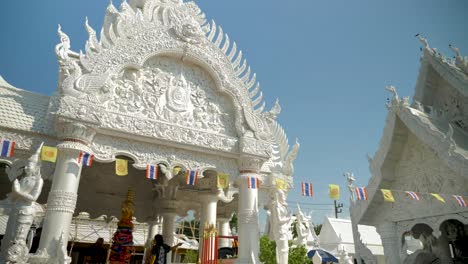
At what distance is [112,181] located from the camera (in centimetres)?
1240

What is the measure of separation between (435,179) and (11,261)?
8.60 metres

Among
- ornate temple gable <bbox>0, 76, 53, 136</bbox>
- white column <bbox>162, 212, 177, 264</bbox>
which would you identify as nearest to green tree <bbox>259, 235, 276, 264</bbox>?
white column <bbox>162, 212, 177, 264</bbox>

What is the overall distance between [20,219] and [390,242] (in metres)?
7.98

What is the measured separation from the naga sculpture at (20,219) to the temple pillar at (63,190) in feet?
1.26

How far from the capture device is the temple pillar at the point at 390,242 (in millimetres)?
8123

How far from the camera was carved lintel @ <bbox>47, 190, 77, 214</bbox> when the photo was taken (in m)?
6.64

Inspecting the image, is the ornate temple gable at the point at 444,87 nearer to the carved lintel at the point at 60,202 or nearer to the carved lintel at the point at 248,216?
the carved lintel at the point at 248,216

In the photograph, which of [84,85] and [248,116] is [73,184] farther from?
[248,116]

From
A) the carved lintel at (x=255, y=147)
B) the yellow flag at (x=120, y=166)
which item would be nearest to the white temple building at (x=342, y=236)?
the carved lintel at (x=255, y=147)

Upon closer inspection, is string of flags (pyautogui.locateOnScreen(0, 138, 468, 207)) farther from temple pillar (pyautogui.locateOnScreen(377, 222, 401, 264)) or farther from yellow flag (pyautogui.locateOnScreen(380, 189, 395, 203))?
temple pillar (pyautogui.locateOnScreen(377, 222, 401, 264))

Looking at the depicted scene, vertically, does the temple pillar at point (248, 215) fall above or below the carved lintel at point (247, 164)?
below

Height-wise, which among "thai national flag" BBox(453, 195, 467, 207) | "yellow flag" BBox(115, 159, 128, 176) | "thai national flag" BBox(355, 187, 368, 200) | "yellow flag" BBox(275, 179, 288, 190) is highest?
"yellow flag" BBox(275, 179, 288, 190)

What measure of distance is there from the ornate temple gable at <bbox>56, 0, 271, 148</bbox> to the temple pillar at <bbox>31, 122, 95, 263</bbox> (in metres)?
0.41

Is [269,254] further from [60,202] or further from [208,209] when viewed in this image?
[60,202]
